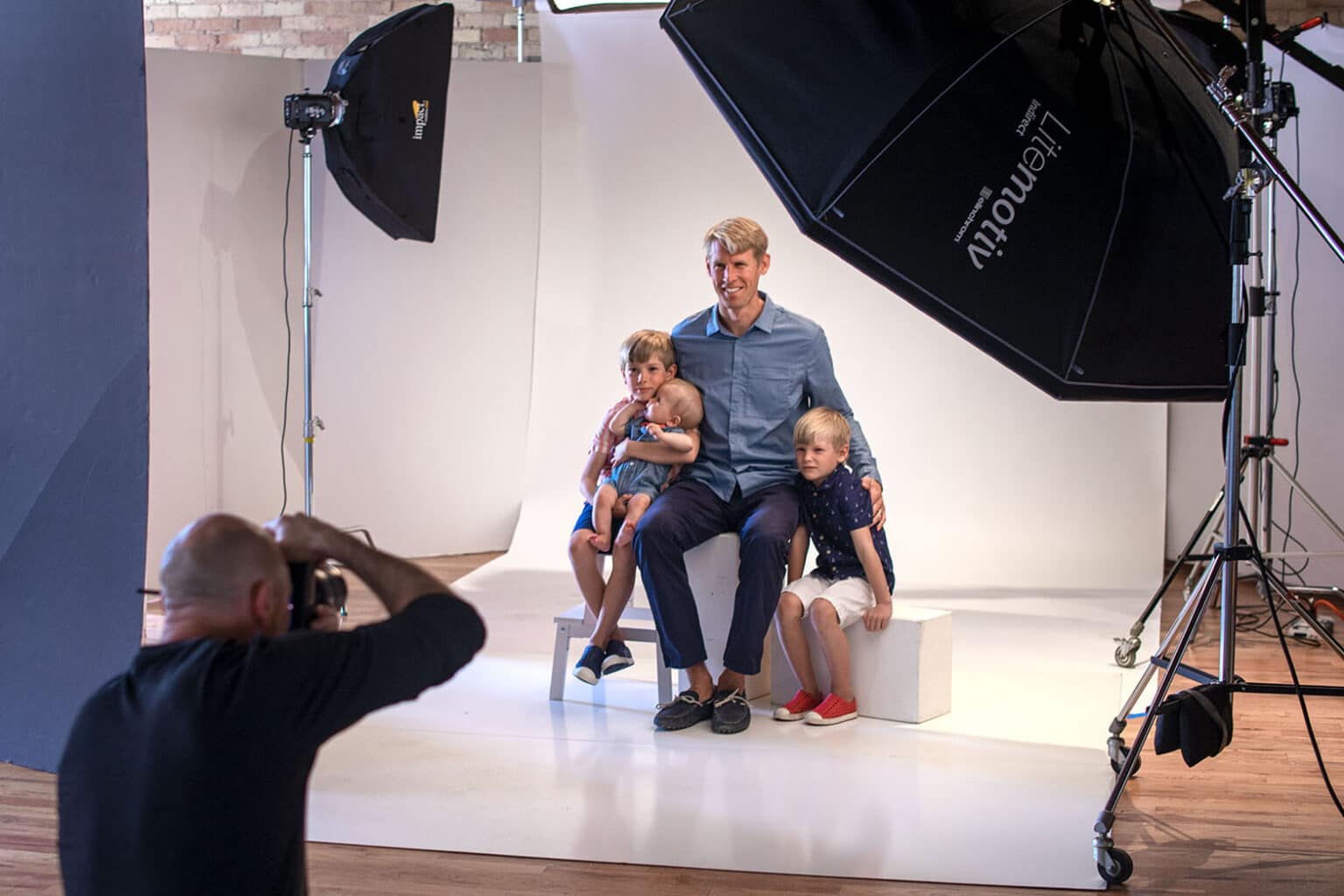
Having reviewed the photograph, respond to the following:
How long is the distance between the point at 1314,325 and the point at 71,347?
4.51 metres

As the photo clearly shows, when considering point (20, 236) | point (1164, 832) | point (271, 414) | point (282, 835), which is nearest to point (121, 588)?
point (20, 236)

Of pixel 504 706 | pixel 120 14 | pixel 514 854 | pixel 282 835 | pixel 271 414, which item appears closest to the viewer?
pixel 282 835

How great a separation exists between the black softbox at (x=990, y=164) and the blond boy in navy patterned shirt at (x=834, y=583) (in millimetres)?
1127

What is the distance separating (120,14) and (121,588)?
1.19m

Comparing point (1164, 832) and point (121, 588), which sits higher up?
point (121, 588)

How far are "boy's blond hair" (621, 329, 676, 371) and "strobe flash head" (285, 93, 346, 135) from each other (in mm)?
1346

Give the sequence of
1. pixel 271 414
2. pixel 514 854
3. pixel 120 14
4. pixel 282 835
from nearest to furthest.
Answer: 1. pixel 282 835
2. pixel 514 854
3. pixel 120 14
4. pixel 271 414

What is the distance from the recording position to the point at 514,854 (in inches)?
98.8

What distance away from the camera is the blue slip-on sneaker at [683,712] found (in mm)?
3305

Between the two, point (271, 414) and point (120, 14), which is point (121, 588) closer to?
point (120, 14)

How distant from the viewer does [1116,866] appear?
7.63ft

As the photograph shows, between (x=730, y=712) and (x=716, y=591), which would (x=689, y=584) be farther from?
(x=730, y=712)

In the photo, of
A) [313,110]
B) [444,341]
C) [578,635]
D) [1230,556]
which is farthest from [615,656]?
[444,341]

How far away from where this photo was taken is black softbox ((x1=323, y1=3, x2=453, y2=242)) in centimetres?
440
